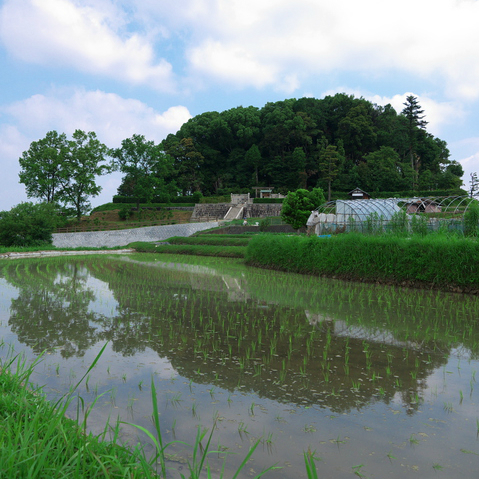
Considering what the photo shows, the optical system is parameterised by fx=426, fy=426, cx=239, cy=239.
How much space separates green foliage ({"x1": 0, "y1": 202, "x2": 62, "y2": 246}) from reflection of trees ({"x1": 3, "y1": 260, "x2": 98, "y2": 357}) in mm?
18174

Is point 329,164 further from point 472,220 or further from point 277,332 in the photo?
point 277,332

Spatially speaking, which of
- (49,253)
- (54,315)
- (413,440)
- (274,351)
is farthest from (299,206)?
(413,440)

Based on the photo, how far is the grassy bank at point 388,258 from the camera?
35.4 feet

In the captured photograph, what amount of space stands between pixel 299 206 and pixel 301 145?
33.4 metres

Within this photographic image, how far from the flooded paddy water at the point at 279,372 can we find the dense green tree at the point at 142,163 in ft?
127

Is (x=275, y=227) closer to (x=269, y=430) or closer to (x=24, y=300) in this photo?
(x=24, y=300)

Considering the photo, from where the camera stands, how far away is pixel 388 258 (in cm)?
1241

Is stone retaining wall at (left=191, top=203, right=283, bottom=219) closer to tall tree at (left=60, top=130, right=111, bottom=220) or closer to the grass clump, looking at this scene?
tall tree at (left=60, top=130, right=111, bottom=220)

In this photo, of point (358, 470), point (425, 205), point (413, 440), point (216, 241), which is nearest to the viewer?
point (358, 470)

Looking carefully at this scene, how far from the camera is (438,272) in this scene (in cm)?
1115

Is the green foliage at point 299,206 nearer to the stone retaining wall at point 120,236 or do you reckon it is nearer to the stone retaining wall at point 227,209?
the stone retaining wall at point 120,236

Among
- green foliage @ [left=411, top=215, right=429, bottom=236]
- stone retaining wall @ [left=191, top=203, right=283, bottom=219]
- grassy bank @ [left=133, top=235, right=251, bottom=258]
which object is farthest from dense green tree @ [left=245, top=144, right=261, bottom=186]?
green foliage @ [left=411, top=215, right=429, bottom=236]

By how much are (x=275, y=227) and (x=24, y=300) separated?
2965 cm

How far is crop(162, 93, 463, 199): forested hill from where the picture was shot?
60.7 m
